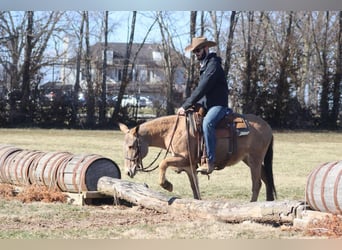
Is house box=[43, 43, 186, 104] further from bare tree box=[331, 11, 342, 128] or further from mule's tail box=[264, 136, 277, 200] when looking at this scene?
mule's tail box=[264, 136, 277, 200]

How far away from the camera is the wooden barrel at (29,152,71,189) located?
7.98 meters

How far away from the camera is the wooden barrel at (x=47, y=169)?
798cm

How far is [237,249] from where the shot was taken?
5.10m

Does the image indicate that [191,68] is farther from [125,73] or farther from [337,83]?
[337,83]

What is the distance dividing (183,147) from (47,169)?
6.47 feet

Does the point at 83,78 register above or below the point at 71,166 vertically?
above

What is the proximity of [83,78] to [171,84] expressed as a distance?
3.73 m

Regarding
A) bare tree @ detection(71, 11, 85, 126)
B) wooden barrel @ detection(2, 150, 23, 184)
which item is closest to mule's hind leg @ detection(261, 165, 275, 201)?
wooden barrel @ detection(2, 150, 23, 184)

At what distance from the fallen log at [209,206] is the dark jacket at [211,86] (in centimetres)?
115

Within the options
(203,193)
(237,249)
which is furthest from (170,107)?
(237,249)

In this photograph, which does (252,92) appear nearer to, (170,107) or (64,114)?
(170,107)

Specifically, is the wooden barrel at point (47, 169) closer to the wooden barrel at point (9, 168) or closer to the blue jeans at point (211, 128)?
the wooden barrel at point (9, 168)

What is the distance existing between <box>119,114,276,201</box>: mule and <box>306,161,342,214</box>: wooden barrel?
1.57m
